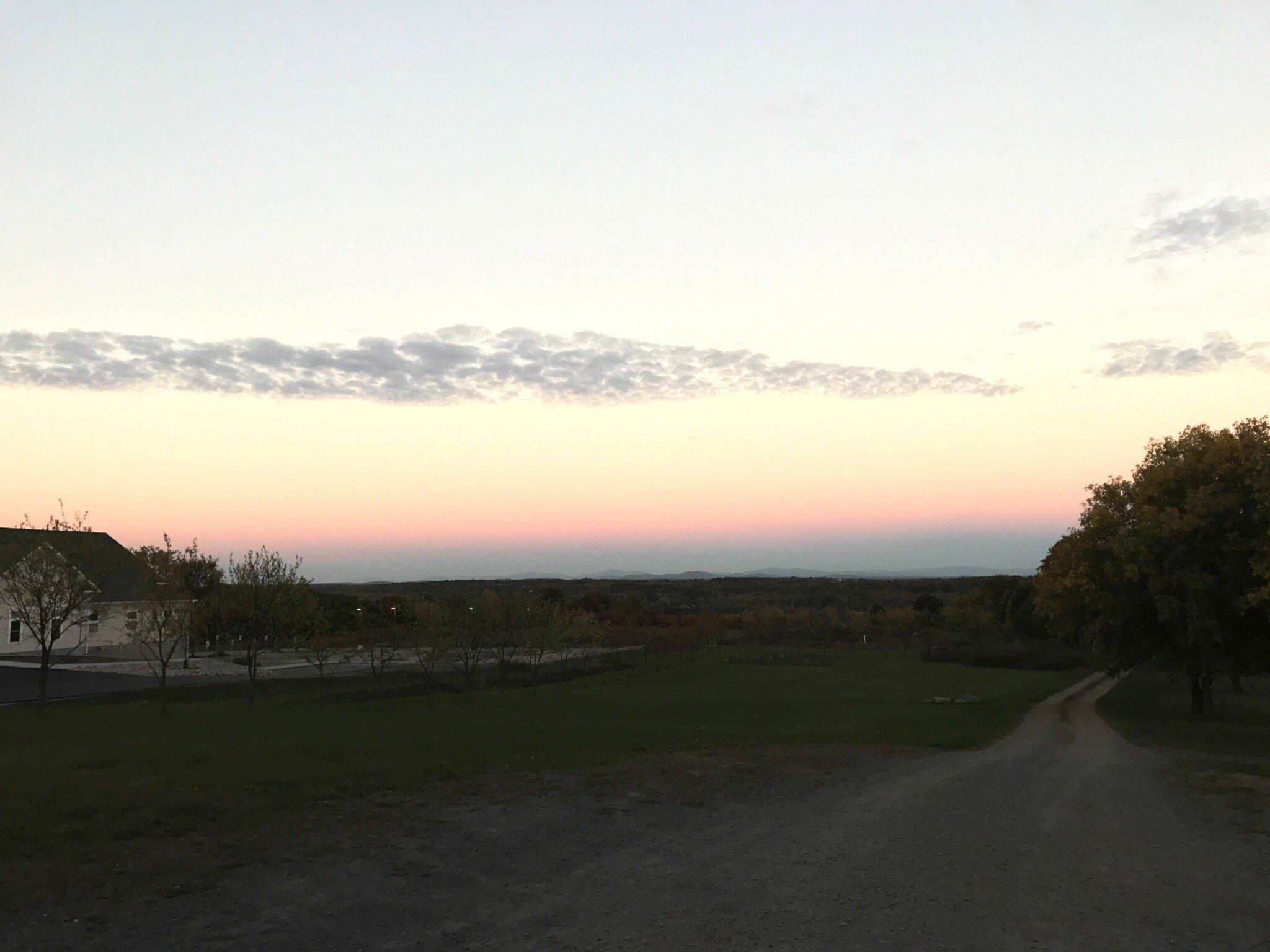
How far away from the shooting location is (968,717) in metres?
37.9

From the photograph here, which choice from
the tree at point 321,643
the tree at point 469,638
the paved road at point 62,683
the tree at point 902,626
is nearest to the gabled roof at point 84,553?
the paved road at point 62,683

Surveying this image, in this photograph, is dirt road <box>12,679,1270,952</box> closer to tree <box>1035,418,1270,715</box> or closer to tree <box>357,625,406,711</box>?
tree <box>1035,418,1270,715</box>

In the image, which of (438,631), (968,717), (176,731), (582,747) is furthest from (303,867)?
(438,631)

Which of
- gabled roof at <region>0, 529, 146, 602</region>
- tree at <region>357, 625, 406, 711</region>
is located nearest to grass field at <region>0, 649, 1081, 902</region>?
tree at <region>357, 625, 406, 711</region>

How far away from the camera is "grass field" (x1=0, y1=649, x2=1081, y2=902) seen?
47.8 ft

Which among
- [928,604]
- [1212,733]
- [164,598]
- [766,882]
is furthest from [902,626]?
[766,882]

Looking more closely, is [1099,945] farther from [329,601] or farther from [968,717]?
[329,601]

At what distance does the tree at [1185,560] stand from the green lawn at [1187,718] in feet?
7.50

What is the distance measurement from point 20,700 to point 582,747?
3272cm

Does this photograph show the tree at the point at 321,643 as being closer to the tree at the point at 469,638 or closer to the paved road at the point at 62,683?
the tree at the point at 469,638

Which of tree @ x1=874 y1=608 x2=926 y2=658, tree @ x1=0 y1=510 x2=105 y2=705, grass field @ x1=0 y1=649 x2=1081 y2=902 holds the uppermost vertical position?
tree @ x1=0 y1=510 x2=105 y2=705

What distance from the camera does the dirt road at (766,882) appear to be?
10195 millimetres

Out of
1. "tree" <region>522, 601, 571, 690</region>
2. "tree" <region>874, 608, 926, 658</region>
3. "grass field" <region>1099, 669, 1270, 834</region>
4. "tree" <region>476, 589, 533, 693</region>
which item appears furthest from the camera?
"tree" <region>874, 608, 926, 658</region>

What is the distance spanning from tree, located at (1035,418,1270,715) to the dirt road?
18.4 metres
